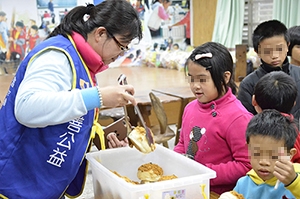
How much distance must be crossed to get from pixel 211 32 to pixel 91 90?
600 cm

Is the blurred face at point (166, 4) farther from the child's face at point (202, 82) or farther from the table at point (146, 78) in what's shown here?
the child's face at point (202, 82)

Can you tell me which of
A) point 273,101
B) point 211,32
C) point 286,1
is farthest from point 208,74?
point 211,32

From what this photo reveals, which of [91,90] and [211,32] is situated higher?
[91,90]

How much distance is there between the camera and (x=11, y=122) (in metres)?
1.17

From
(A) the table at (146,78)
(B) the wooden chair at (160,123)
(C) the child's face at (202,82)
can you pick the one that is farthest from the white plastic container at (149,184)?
(A) the table at (146,78)

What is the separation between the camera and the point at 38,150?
46.6 inches

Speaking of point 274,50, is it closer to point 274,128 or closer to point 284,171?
point 274,128

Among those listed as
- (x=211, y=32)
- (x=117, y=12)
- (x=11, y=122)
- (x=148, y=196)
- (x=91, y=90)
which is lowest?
(x=211, y=32)

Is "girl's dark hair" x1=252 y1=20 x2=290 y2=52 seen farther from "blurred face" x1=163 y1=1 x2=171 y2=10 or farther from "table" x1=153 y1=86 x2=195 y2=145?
"blurred face" x1=163 y1=1 x2=171 y2=10

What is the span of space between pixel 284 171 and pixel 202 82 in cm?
56

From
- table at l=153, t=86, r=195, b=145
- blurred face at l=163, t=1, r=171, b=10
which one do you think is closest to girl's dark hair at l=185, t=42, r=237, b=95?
table at l=153, t=86, r=195, b=145

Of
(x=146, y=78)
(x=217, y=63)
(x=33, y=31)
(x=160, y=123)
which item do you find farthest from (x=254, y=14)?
(x=217, y=63)

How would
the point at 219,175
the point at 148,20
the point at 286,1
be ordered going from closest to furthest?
the point at 219,175
the point at 286,1
the point at 148,20

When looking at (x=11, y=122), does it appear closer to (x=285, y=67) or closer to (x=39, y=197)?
(x=39, y=197)
